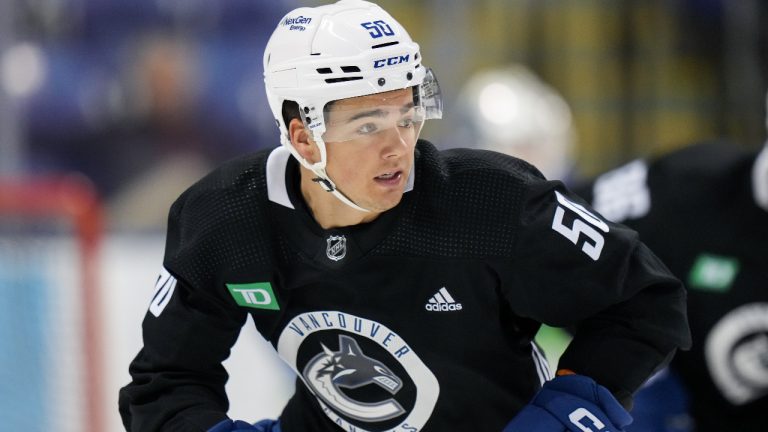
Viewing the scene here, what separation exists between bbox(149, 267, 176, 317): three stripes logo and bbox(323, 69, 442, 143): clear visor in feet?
1.42

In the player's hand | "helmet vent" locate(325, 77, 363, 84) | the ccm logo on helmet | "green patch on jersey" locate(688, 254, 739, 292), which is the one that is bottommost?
"green patch on jersey" locate(688, 254, 739, 292)

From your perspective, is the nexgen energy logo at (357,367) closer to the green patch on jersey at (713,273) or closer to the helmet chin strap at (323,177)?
the helmet chin strap at (323,177)

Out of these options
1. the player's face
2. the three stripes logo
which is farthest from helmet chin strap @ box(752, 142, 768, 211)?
the three stripes logo

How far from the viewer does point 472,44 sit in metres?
5.84

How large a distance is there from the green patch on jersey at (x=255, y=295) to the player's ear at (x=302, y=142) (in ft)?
0.81

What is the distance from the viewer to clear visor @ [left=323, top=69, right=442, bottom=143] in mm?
2189

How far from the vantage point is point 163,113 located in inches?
214

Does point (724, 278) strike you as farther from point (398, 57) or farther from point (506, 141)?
point (506, 141)

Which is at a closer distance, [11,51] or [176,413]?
[176,413]

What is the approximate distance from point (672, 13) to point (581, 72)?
1.66ft

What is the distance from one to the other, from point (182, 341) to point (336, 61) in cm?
62

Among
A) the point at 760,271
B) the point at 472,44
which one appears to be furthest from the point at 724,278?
the point at 472,44

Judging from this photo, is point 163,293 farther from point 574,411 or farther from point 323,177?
point 574,411

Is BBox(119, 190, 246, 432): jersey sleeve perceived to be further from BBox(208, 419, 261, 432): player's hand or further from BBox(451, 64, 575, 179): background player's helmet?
BBox(451, 64, 575, 179): background player's helmet
